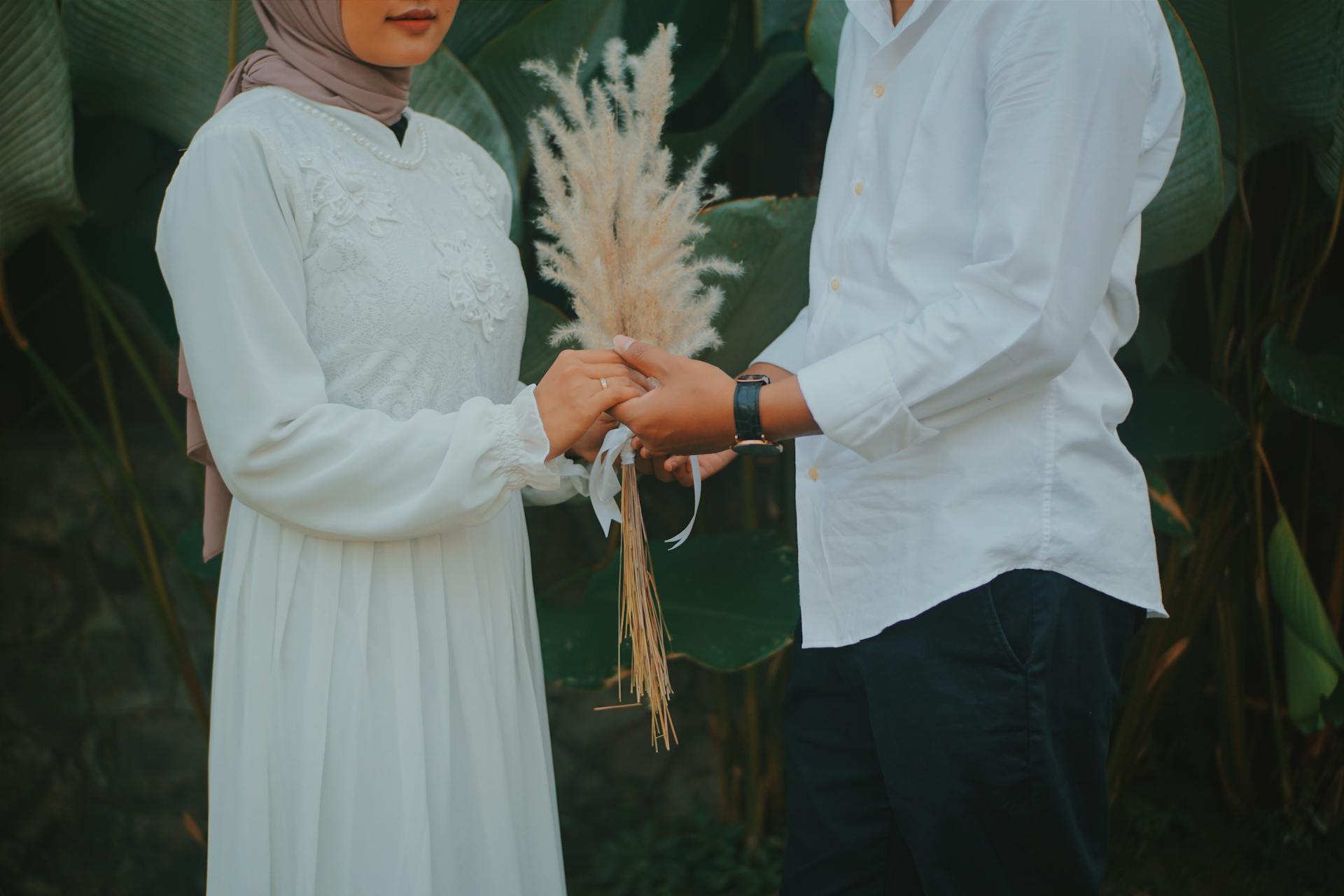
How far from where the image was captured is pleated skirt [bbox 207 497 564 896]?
122 cm

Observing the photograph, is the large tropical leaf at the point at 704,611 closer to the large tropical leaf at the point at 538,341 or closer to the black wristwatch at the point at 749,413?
the large tropical leaf at the point at 538,341

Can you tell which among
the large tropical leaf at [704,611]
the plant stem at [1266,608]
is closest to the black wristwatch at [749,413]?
the large tropical leaf at [704,611]

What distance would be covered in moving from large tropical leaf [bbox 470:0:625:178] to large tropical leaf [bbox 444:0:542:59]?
0.09 meters

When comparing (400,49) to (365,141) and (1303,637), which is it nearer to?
(365,141)

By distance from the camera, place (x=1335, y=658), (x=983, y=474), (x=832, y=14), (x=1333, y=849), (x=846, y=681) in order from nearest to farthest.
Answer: (x=983, y=474) < (x=846, y=681) < (x=832, y=14) < (x=1335, y=658) < (x=1333, y=849)

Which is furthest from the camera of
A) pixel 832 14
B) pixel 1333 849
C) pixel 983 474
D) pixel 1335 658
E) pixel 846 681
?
pixel 1333 849

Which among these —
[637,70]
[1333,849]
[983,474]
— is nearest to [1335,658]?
[1333,849]

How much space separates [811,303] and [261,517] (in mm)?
702

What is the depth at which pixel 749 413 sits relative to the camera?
118cm

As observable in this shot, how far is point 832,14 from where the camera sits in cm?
185

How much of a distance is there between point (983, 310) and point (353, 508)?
687 millimetres

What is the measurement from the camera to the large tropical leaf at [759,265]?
1747 mm

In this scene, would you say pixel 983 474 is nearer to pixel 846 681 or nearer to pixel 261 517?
pixel 846 681

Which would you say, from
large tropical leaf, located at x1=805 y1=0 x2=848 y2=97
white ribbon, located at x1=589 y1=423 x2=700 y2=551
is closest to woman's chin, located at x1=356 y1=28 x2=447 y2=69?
white ribbon, located at x1=589 y1=423 x2=700 y2=551
